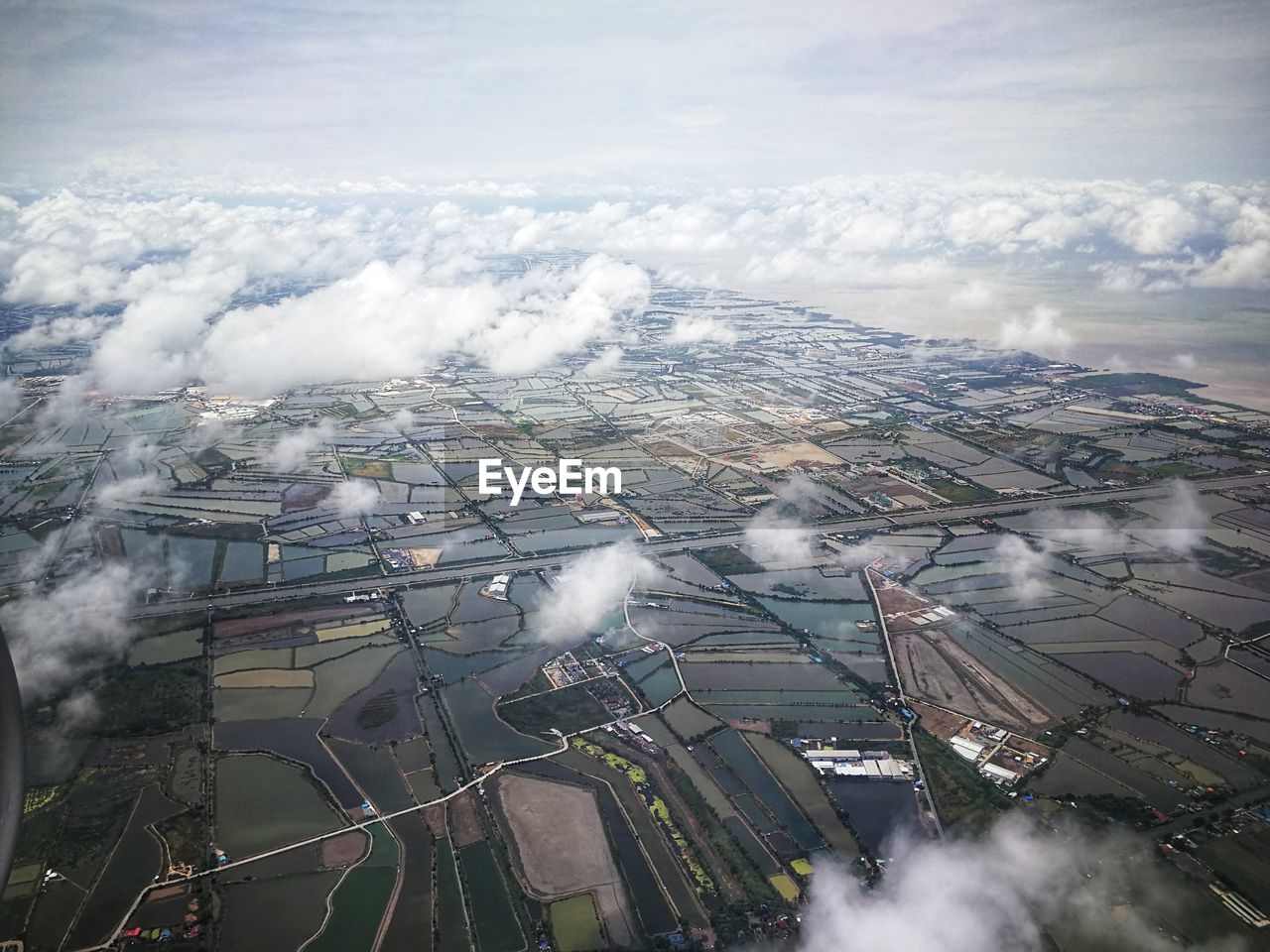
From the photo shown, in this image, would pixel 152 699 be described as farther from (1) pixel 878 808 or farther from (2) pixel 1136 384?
(2) pixel 1136 384

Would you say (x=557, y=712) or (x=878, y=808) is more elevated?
(x=878, y=808)

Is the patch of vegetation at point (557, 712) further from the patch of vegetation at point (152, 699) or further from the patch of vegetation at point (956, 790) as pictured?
the patch of vegetation at point (152, 699)

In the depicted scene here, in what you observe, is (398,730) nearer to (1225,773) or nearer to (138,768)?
(138,768)

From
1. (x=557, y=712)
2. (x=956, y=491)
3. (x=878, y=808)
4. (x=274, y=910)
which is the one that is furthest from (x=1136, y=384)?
(x=274, y=910)

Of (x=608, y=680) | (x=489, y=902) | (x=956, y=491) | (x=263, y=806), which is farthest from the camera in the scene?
(x=956, y=491)

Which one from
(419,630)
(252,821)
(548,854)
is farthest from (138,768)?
(548,854)

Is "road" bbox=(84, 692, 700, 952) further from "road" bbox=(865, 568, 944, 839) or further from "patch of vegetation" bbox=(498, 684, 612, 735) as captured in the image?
"road" bbox=(865, 568, 944, 839)

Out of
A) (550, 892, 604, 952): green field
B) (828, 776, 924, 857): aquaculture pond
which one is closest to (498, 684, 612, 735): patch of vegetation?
(550, 892, 604, 952): green field

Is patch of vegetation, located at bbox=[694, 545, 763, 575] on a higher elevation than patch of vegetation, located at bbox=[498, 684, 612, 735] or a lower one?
higher

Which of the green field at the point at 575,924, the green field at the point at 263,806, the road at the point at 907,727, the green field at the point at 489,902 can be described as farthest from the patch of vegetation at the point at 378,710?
the road at the point at 907,727
